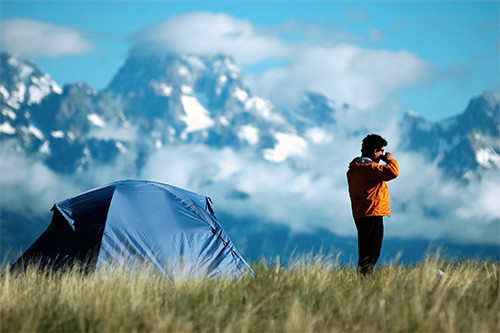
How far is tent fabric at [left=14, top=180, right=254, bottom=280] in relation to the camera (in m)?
9.71

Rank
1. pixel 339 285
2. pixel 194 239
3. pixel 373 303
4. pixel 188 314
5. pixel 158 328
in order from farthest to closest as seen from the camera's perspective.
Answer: pixel 194 239
pixel 339 285
pixel 373 303
pixel 188 314
pixel 158 328

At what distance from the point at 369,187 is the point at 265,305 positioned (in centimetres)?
273

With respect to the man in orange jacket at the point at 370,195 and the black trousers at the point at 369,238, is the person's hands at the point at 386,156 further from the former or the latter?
the black trousers at the point at 369,238

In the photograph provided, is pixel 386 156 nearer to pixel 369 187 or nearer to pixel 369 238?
pixel 369 187

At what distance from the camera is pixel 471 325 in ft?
19.5

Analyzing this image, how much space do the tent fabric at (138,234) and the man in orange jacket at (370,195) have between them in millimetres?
2248

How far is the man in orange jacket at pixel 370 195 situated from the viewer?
8516 millimetres

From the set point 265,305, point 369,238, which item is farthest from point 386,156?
point 265,305

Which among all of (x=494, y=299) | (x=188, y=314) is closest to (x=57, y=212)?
(x=188, y=314)

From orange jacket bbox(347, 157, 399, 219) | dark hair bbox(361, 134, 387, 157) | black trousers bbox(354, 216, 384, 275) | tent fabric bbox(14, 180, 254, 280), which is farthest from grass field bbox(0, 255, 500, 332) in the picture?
dark hair bbox(361, 134, 387, 157)

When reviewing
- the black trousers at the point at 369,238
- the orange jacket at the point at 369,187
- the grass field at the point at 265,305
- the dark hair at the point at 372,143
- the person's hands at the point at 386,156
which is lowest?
the grass field at the point at 265,305

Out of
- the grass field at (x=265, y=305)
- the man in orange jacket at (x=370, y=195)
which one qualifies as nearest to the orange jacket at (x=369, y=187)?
the man in orange jacket at (x=370, y=195)

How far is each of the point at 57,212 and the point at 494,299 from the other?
23.9 ft

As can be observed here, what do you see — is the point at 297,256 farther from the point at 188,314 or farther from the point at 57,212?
the point at 57,212
